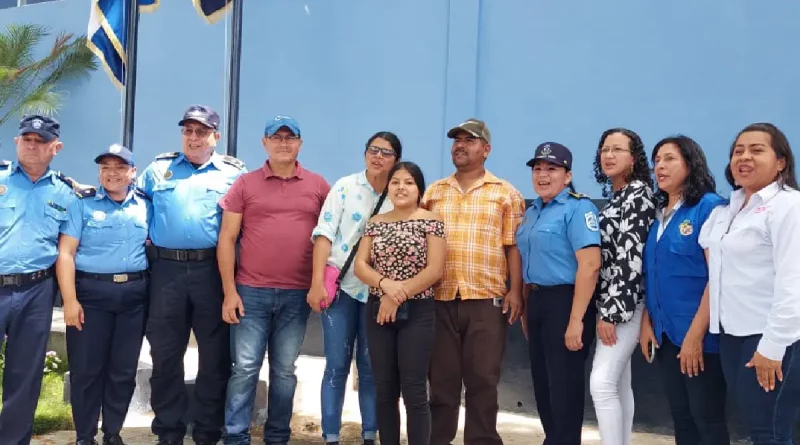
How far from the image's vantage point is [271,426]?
4.46 metres

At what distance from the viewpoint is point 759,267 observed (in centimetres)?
310

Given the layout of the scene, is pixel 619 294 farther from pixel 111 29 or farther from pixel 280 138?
pixel 111 29

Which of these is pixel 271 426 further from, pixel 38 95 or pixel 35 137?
pixel 38 95

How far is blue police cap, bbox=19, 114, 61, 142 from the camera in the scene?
4.20 metres

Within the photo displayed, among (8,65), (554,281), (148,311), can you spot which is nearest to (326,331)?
(148,311)

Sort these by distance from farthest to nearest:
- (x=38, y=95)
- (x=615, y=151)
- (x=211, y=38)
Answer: (x=38, y=95)
(x=211, y=38)
(x=615, y=151)

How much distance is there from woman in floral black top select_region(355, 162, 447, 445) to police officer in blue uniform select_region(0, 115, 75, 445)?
5.51 feet

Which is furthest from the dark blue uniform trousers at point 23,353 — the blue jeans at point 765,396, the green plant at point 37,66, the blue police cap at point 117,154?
the green plant at point 37,66

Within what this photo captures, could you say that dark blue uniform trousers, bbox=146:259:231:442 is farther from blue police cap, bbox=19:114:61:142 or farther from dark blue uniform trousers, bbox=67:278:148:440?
blue police cap, bbox=19:114:61:142

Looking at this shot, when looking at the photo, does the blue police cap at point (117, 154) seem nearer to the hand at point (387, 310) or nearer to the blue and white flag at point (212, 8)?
the hand at point (387, 310)

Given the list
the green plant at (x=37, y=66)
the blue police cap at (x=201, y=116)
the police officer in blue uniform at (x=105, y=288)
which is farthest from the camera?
the green plant at (x=37, y=66)

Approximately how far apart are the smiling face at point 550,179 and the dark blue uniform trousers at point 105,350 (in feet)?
7.40

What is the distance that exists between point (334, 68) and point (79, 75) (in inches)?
153

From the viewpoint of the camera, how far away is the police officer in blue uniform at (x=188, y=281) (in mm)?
4367
